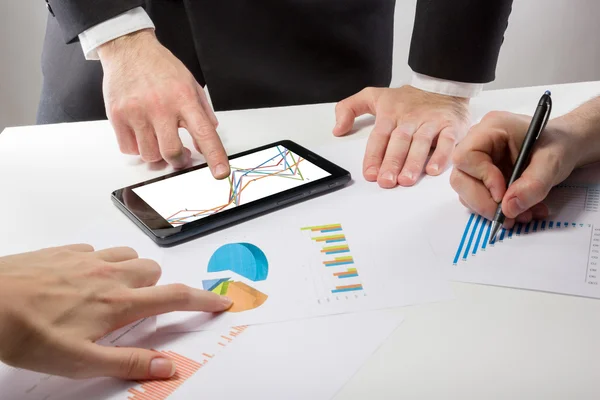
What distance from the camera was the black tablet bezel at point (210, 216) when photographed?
2.24ft

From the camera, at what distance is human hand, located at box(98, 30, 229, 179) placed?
2.78ft

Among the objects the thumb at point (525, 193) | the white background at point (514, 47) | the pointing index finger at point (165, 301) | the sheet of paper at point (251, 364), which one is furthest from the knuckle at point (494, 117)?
the white background at point (514, 47)

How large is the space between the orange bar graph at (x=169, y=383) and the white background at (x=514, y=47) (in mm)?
2069

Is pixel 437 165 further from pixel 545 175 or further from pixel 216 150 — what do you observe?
pixel 216 150

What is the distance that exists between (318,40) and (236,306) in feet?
2.59

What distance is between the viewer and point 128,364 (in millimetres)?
484

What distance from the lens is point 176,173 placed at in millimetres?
822

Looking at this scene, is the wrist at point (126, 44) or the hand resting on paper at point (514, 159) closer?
the hand resting on paper at point (514, 159)

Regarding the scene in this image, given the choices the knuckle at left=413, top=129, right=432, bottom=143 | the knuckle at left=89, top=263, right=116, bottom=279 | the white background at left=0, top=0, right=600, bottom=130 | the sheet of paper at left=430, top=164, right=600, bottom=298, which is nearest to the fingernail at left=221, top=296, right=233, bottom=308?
the knuckle at left=89, top=263, right=116, bottom=279

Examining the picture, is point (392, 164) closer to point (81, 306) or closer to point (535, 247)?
point (535, 247)

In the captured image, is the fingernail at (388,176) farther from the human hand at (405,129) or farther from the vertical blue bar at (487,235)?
the vertical blue bar at (487,235)

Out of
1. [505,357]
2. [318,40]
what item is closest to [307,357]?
[505,357]

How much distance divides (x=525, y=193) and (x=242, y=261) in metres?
0.32

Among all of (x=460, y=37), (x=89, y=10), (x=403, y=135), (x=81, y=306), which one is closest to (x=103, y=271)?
(x=81, y=306)
